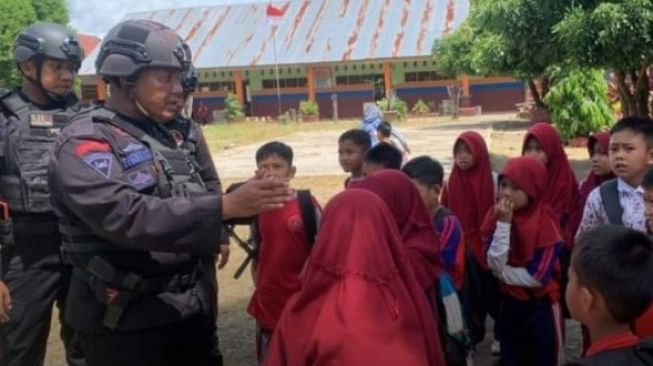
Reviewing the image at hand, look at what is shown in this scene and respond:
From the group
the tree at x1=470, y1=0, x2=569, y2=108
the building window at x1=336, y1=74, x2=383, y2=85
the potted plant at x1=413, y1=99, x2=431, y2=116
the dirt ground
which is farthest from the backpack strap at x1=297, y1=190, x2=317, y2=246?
the building window at x1=336, y1=74, x2=383, y2=85

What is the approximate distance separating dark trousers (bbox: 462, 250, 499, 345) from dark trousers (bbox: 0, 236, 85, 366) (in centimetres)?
236

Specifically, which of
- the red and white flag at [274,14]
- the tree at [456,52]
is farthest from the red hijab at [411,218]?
the red and white flag at [274,14]

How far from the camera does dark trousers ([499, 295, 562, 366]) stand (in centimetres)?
384

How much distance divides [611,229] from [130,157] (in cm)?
149

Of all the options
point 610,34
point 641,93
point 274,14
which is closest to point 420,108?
point 274,14

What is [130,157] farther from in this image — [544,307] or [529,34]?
[529,34]

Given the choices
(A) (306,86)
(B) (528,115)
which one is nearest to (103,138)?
(B) (528,115)

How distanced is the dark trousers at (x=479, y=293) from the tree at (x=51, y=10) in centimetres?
3767

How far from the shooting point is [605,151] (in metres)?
4.58

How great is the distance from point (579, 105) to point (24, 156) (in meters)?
14.6

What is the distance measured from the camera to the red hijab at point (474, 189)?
4805 mm

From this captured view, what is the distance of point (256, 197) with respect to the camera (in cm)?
218

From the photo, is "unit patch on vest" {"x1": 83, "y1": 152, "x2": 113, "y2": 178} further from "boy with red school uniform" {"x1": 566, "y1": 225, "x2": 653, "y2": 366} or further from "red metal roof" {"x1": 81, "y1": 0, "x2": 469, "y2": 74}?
"red metal roof" {"x1": 81, "y1": 0, "x2": 469, "y2": 74}

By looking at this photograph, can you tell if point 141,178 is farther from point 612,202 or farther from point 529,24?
point 529,24
